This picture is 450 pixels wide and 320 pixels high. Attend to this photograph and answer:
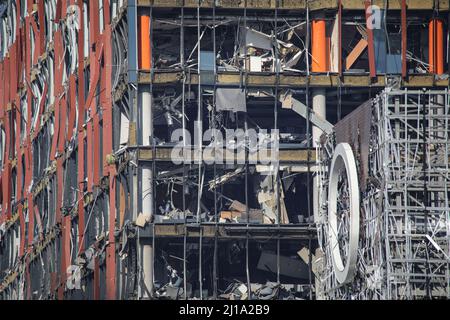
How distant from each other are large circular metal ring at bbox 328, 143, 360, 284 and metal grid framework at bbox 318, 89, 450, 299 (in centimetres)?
68

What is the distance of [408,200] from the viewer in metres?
87.9

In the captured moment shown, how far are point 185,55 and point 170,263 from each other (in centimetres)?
1185

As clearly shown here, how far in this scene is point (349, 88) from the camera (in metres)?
107

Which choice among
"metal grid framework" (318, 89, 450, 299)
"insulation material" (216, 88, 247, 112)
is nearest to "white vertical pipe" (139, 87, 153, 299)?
"insulation material" (216, 88, 247, 112)

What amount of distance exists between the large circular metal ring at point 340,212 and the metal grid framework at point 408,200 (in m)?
0.68

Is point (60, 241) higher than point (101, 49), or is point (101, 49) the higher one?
point (101, 49)

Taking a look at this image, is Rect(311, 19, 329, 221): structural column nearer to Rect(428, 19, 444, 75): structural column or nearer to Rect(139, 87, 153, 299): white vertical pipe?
Rect(428, 19, 444, 75): structural column

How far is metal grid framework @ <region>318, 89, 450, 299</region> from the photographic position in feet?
285

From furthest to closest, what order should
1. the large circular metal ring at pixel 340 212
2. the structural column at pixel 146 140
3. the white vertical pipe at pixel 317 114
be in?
the white vertical pipe at pixel 317 114
the structural column at pixel 146 140
the large circular metal ring at pixel 340 212

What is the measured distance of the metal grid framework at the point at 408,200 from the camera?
8681cm

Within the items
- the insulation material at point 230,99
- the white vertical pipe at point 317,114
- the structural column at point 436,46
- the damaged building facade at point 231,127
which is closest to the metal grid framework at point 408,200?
the damaged building facade at point 231,127

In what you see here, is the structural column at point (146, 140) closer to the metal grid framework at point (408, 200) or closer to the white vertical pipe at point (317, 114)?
the white vertical pipe at point (317, 114)
